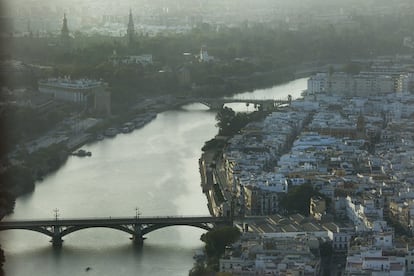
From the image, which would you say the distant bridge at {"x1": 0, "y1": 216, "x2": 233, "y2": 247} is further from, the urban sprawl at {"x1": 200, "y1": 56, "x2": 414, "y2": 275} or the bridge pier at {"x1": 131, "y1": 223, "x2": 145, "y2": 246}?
the urban sprawl at {"x1": 200, "y1": 56, "x2": 414, "y2": 275}

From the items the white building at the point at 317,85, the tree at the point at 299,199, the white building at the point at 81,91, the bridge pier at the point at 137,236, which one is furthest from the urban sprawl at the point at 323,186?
the white building at the point at 81,91

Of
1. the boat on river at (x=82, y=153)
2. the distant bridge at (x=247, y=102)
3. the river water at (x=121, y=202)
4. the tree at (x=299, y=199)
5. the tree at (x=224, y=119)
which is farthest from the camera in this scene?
the distant bridge at (x=247, y=102)

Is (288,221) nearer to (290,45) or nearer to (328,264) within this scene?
(328,264)

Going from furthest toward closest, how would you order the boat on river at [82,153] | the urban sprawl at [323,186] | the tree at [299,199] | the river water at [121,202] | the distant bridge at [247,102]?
the distant bridge at [247,102], the boat on river at [82,153], the tree at [299,199], the river water at [121,202], the urban sprawl at [323,186]

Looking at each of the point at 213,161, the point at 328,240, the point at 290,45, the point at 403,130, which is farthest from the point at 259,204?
the point at 290,45

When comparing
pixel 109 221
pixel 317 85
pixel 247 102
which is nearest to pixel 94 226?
pixel 109 221

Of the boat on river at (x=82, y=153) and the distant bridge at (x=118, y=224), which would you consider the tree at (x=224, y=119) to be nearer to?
the boat on river at (x=82, y=153)

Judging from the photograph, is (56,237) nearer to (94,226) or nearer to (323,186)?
(94,226)
